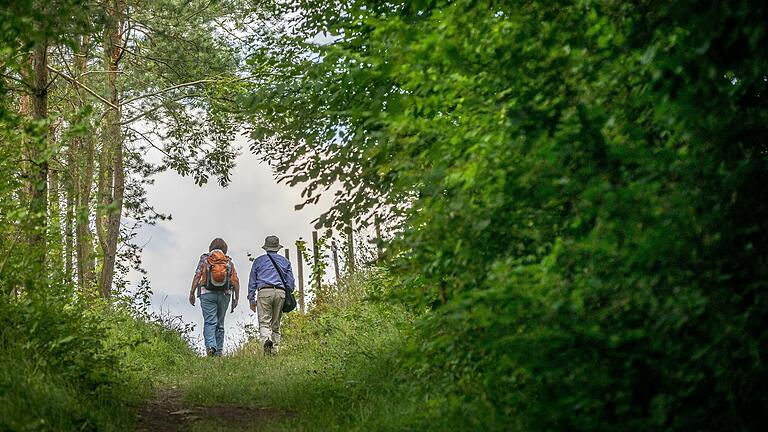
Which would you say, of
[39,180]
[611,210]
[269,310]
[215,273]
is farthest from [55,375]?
[215,273]

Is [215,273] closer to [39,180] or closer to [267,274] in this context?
[267,274]

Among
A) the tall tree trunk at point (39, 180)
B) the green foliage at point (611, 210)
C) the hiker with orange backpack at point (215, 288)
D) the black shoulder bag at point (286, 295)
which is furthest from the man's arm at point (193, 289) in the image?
the green foliage at point (611, 210)

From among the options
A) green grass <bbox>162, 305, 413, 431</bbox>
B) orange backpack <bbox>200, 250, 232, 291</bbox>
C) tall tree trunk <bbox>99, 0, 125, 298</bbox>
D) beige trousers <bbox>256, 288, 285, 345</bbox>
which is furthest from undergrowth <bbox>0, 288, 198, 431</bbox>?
tall tree trunk <bbox>99, 0, 125, 298</bbox>

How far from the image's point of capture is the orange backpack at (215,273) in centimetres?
1556

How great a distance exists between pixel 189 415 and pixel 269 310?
6.90m

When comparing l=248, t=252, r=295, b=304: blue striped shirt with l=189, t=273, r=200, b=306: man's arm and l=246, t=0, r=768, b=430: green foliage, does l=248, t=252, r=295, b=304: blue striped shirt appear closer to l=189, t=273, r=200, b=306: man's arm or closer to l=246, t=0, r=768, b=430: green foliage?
l=189, t=273, r=200, b=306: man's arm

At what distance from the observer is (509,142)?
4.77m

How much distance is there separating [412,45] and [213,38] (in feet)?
45.3

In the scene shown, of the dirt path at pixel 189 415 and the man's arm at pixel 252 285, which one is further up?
the man's arm at pixel 252 285

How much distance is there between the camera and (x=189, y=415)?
8.51 meters

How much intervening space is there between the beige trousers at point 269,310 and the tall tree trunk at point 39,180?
6.21 m

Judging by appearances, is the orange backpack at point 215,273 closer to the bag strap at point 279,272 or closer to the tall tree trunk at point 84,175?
the bag strap at point 279,272

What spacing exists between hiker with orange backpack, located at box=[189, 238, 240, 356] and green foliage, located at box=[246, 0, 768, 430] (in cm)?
1070

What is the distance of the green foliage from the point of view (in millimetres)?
4117
